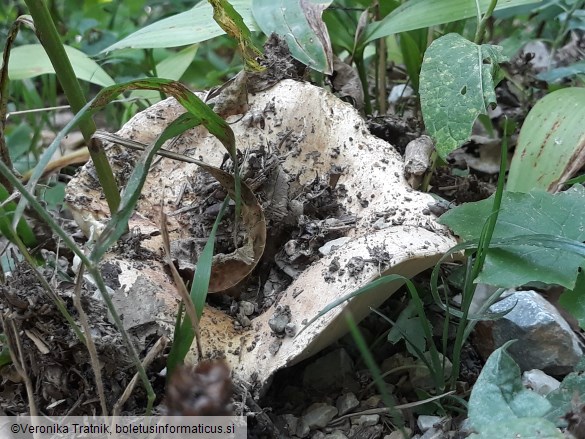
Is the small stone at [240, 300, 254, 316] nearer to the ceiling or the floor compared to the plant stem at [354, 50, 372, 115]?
nearer to the floor

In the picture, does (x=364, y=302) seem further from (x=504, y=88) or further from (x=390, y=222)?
(x=504, y=88)

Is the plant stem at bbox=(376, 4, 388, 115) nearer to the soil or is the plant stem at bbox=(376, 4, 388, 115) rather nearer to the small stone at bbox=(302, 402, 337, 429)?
the soil

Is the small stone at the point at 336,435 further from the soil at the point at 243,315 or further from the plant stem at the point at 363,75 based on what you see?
the plant stem at the point at 363,75

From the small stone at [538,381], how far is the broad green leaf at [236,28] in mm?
915

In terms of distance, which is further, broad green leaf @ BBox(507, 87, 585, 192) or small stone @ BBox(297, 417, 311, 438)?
broad green leaf @ BBox(507, 87, 585, 192)

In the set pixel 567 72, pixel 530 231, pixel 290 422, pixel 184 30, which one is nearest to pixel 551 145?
pixel 567 72

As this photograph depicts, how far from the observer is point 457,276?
1.33 m

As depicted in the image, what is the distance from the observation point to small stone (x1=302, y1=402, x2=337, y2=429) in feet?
3.94

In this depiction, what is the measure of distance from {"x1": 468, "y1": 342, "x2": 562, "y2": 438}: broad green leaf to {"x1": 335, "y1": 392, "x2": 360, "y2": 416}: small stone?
0.35 m

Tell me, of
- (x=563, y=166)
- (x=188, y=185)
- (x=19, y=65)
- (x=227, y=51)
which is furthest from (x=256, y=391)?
(x=227, y=51)

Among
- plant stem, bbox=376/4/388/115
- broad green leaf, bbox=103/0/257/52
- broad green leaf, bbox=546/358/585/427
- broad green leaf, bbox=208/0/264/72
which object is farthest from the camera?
plant stem, bbox=376/4/388/115

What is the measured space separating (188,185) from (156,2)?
161 centimetres

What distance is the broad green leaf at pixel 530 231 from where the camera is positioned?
1.06 meters

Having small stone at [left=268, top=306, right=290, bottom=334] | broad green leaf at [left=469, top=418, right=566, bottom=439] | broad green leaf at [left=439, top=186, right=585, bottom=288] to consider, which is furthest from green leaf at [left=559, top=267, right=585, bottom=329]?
small stone at [left=268, top=306, right=290, bottom=334]
